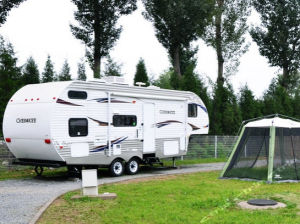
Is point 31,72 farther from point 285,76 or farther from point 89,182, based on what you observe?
point 285,76

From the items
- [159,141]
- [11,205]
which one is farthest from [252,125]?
[11,205]

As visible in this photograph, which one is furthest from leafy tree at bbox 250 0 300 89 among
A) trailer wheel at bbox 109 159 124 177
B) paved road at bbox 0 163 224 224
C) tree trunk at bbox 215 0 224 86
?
trailer wheel at bbox 109 159 124 177

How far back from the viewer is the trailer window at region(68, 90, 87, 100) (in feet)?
43.3

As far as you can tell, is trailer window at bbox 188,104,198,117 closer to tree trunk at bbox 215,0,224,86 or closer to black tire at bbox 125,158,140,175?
black tire at bbox 125,158,140,175

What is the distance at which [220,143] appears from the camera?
22.1 m

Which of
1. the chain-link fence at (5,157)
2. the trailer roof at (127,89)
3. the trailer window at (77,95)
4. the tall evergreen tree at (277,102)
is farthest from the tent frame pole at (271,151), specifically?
the tall evergreen tree at (277,102)

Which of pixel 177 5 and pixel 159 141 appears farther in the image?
pixel 177 5

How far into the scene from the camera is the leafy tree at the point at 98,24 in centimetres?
2092

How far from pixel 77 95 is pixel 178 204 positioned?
554 cm

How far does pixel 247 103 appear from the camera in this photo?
26.4 metres

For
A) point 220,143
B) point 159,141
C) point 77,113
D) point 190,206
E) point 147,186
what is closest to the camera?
point 190,206

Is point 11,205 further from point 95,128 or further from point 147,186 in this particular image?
A: point 95,128

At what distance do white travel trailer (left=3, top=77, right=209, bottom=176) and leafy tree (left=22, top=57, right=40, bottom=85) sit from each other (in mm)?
6951

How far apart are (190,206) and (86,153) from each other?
209 inches
